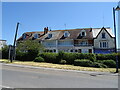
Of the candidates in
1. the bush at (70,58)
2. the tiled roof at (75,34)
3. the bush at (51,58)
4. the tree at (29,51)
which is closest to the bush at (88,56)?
the bush at (70,58)

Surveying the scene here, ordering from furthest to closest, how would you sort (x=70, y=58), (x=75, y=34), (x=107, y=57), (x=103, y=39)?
1. (x=75, y=34)
2. (x=103, y=39)
3. (x=70, y=58)
4. (x=107, y=57)

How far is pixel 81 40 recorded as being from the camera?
46688 millimetres

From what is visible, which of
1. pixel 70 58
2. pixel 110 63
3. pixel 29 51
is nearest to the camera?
pixel 110 63

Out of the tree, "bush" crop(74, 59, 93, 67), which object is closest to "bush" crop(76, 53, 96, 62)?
"bush" crop(74, 59, 93, 67)

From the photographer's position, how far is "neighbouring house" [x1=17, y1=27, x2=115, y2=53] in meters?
45.3

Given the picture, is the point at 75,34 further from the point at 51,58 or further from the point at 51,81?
the point at 51,81

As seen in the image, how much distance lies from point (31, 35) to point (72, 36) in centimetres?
1723

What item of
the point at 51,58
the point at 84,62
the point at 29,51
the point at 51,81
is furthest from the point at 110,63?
the point at 29,51

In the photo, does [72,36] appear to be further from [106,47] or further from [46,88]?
[46,88]

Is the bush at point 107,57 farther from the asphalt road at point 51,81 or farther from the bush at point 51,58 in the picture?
the asphalt road at point 51,81

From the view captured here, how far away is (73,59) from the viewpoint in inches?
1051

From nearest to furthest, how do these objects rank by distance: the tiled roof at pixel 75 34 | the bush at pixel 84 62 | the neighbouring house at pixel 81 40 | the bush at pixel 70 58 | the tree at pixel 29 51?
the bush at pixel 84 62 → the bush at pixel 70 58 → the tree at pixel 29 51 → the neighbouring house at pixel 81 40 → the tiled roof at pixel 75 34

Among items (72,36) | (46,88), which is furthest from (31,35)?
(46,88)

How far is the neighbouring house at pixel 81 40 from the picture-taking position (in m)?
45.3
